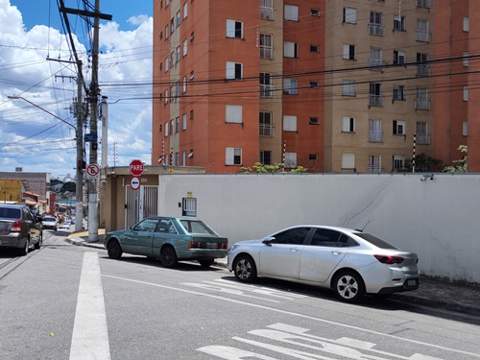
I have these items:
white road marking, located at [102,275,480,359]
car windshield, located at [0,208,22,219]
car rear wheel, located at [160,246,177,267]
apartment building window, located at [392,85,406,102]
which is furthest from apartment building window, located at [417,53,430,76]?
white road marking, located at [102,275,480,359]

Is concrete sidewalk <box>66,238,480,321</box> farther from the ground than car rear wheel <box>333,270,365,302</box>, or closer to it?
closer to it

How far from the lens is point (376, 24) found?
141 ft

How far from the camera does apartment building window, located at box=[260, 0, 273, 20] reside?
130 ft

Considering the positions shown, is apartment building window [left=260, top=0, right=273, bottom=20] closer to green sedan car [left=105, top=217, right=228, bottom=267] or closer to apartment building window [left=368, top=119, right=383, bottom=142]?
apartment building window [left=368, top=119, right=383, bottom=142]

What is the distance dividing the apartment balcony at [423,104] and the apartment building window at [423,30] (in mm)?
4831

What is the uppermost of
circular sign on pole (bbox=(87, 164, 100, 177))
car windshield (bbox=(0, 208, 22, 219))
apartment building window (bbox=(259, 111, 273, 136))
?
apartment building window (bbox=(259, 111, 273, 136))

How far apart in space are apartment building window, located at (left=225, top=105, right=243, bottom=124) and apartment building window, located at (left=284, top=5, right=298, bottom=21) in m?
9.25

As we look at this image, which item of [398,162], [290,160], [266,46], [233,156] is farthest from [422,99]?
[233,156]

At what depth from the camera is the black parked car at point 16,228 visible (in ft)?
55.9

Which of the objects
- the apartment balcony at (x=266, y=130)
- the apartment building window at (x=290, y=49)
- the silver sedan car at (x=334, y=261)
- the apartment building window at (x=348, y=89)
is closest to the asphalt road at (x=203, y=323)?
the silver sedan car at (x=334, y=261)

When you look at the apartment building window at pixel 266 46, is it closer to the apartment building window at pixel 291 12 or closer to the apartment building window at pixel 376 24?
the apartment building window at pixel 291 12

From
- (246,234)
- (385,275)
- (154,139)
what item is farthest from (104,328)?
(154,139)

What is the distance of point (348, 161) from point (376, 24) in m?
11.1

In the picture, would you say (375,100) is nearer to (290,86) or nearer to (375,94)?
(375,94)
